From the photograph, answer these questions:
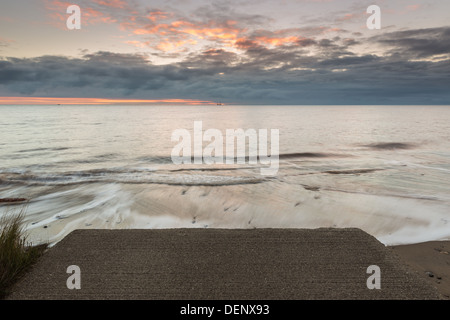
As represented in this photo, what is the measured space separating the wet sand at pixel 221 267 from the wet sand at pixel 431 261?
48cm

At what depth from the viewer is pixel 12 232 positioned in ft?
14.1

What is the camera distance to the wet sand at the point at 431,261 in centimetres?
418

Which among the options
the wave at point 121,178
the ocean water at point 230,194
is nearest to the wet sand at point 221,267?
the ocean water at point 230,194


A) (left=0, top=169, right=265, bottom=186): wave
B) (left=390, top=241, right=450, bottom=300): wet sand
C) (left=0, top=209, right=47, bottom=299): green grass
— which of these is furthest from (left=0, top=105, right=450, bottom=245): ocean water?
(left=0, top=209, right=47, bottom=299): green grass

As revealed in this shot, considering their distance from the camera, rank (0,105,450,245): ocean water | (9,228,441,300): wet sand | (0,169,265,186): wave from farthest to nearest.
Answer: (0,169,265,186): wave → (0,105,450,245): ocean water → (9,228,441,300): wet sand

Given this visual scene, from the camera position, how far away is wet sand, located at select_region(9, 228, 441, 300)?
3.61 meters

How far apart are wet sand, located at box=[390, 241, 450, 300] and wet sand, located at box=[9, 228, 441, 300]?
48 centimetres

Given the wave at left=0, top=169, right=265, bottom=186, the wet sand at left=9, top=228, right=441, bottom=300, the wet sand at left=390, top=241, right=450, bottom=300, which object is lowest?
the wet sand at left=390, top=241, right=450, bottom=300

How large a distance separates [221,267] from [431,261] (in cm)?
371

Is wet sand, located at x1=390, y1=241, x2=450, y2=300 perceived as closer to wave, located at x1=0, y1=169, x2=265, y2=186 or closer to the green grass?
the green grass

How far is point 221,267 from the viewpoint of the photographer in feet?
13.7
